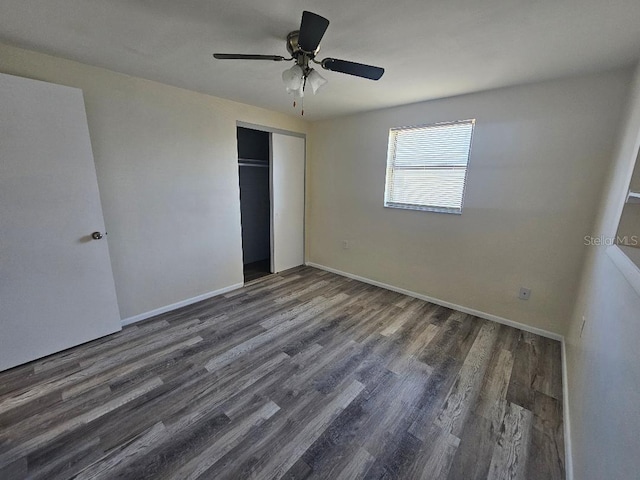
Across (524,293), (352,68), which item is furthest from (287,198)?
(524,293)

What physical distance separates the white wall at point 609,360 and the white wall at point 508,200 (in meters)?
0.25

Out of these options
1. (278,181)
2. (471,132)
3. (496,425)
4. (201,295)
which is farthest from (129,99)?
(496,425)

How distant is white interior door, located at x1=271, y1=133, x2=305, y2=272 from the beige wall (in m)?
0.53

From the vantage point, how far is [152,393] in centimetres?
179

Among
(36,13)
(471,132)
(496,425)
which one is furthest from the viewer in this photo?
(471,132)

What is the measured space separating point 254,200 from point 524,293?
3.89 m

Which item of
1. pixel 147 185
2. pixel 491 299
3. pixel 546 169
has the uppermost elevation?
pixel 546 169

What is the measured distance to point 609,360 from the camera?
3.47 feet

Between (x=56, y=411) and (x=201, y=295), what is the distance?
5.35 ft

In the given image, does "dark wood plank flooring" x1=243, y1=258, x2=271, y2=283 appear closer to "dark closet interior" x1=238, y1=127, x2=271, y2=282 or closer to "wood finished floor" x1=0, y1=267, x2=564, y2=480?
"dark closet interior" x1=238, y1=127, x2=271, y2=282

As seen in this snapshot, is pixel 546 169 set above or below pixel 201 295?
above

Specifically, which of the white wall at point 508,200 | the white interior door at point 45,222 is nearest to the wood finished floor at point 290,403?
the white interior door at point 45,222

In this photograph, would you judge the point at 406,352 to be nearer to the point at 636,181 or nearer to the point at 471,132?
the point at 636,181

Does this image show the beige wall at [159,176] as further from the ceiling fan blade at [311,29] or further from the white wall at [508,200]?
the ceiling fan blade at [311,29]
